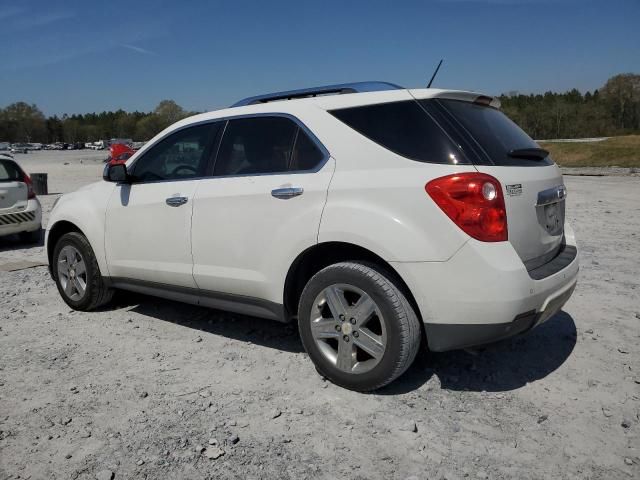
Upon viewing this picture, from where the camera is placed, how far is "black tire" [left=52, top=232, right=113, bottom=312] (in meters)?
4.80

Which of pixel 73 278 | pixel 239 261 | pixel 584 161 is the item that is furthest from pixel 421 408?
pixel 584 161

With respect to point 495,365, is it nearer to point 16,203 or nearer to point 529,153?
point 529,153

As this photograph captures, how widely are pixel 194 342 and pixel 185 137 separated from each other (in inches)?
65.1

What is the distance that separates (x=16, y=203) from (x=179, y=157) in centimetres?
548

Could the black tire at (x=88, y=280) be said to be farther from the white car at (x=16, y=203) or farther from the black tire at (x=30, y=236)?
the black tire at (x=30, y=236)

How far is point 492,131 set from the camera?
129 inches

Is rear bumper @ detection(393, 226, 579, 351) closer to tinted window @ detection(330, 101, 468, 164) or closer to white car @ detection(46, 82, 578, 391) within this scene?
white car @ detection(46, 82, 578, 391)

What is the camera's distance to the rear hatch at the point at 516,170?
296 cm

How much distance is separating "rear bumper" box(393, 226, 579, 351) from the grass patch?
2946cm

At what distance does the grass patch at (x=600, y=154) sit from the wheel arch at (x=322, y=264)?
29486mm

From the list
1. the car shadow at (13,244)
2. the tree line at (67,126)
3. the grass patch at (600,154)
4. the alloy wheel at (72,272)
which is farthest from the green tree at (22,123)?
the alloy wheel at (72,272)

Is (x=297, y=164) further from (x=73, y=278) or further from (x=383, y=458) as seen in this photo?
(x=73, y=278)

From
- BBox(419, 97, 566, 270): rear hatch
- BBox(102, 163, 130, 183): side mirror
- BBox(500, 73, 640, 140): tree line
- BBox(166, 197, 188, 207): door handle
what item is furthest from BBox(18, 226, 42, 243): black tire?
BBox(500, 73, 640, 140): tree line

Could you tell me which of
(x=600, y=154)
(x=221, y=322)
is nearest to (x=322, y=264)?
(x=221, y=322)
